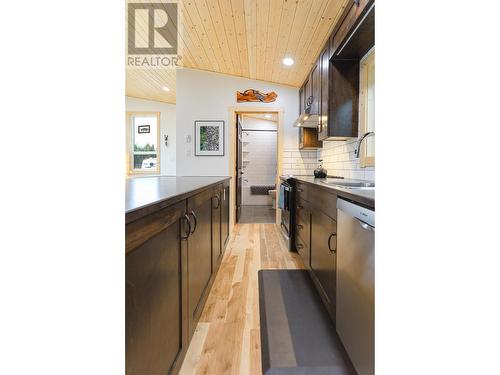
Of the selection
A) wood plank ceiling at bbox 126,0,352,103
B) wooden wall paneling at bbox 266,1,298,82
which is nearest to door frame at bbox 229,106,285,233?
wood plank ceiling at bbox 126,0,352,103

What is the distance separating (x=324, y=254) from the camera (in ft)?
6.47

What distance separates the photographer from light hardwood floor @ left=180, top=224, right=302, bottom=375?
148cm

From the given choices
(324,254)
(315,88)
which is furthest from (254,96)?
(324,254)

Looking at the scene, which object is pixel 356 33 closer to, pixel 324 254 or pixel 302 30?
pixel 302 30

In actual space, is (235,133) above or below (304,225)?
above

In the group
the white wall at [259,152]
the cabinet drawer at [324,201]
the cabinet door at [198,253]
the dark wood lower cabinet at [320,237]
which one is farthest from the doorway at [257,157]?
the cabinet door at [198,253]

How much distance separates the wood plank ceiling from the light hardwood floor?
2514 millimetres

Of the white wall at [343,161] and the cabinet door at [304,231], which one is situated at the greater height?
the white wall at [343,161]

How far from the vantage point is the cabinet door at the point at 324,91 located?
3027mm

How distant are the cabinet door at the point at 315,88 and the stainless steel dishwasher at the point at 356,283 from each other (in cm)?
223

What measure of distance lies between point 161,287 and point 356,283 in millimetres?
824

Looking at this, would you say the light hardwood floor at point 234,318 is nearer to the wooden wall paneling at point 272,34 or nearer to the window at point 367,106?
the window at point 367,106
